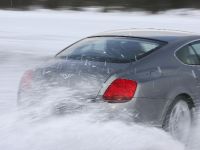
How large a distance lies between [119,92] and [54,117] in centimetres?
72

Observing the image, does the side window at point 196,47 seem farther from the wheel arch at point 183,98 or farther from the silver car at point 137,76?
the wheel arch at point 183,98

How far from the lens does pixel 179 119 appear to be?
18.3 ft

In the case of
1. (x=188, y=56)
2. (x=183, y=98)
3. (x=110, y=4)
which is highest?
(x=188, y=56)

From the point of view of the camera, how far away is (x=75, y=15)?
21859mm

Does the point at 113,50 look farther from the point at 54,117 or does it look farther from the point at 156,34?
the point at 54,117

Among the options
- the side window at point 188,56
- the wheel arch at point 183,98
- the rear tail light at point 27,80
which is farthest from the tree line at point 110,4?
the rear tail light at point 27,80

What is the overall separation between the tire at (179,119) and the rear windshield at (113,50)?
0.65 metres

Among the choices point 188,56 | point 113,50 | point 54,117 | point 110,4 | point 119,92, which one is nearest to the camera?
point 119,92

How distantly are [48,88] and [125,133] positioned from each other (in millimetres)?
947

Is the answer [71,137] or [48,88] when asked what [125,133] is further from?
[48,88]

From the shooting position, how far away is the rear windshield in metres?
5.48

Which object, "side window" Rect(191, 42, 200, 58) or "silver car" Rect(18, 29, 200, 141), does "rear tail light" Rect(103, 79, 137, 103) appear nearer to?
"silver car" Rect(18, 29, 200, 141)

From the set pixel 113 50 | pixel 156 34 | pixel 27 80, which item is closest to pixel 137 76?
pixel 113 50

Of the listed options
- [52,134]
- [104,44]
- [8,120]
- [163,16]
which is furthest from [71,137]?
[163,16]
